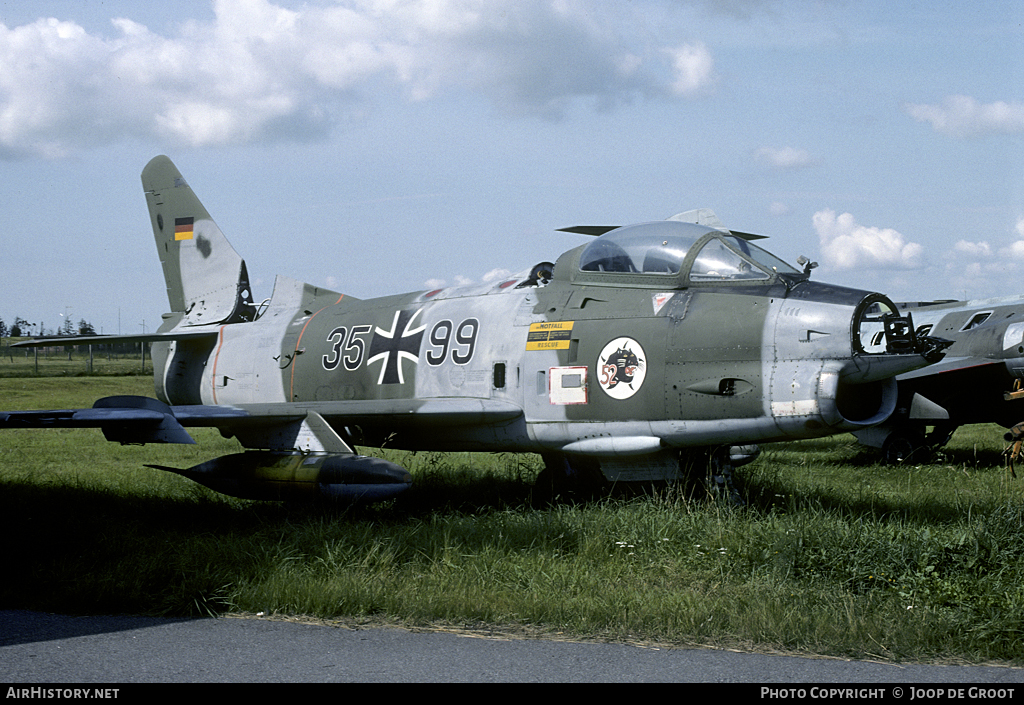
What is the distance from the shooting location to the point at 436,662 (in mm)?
4566

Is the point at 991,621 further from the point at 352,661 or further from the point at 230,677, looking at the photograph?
the point at 230,677

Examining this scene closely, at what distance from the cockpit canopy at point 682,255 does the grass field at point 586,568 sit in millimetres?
2088

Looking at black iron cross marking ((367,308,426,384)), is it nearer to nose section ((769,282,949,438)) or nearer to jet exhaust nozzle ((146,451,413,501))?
jet exhaust nozzle ((146,451,413,501))

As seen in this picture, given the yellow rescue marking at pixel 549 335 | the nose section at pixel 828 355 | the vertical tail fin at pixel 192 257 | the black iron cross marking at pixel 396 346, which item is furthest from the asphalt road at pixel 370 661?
the vertical tail fin at pixel 192 257

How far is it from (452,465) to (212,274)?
15.3ft

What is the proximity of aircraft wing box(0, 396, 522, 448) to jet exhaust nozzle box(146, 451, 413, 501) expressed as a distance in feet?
1.32

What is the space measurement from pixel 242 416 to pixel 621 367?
150 inches

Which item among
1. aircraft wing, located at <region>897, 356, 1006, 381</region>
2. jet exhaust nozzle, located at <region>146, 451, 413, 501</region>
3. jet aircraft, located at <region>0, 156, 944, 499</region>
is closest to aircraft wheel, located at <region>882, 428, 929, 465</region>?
aircraft wing, located at <region>897, 356, 1006, 381</region>

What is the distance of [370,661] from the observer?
460 centimetres

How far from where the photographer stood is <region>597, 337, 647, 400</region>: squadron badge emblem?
25.5 feet

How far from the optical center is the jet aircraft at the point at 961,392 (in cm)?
1438

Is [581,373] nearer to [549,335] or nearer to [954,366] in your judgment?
[549,335]

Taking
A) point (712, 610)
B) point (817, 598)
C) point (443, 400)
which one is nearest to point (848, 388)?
point (817, 598)

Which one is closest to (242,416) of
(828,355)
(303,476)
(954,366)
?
(303,476)
